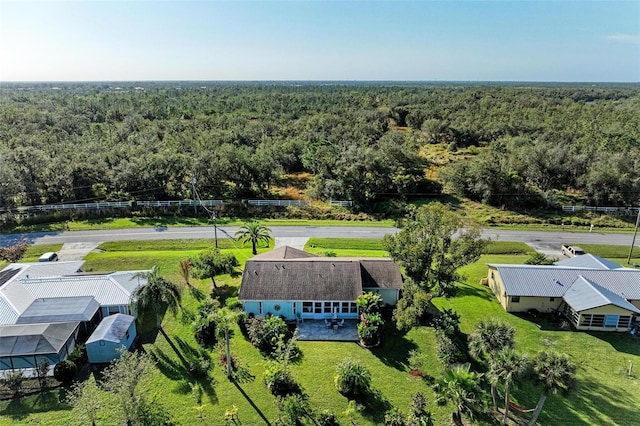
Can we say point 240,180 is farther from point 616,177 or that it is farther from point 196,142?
point 616,177

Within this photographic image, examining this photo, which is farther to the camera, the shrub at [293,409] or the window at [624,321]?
the window at [624,321]

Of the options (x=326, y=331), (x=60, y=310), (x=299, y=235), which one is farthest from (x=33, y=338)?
(x=299, y=235)

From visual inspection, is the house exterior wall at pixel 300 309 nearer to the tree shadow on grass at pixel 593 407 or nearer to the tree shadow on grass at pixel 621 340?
the tree shadow on grass at pixel 593 407

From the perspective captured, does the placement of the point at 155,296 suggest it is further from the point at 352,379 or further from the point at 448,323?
the point at 448,323

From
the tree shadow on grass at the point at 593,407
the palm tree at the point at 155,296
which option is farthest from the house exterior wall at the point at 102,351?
the tree shadow on grass at the point at 593,407

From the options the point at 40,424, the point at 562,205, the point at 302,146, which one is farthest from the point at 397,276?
the point at 302,146
